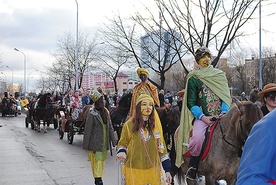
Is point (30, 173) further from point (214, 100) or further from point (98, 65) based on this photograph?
point (98, 65)

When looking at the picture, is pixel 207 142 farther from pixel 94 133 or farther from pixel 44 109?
pixel 44 109

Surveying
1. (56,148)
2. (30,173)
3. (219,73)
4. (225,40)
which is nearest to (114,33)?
(225,40)

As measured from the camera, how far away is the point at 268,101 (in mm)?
5492

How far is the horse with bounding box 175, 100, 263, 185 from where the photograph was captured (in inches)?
203

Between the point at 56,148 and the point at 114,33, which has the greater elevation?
the point at 114,33

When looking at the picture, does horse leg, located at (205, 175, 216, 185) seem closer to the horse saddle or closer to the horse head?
the horse saddle

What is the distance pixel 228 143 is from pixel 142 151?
122 centimetres

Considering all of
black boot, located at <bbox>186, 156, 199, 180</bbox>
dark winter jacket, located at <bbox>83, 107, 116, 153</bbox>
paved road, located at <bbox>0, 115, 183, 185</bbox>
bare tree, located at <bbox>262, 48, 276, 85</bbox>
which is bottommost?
paved road, located at <bbox>0, 115, 183, 185</bbox>

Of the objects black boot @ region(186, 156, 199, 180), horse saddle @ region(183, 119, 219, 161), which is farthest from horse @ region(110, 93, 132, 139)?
horse saddle @ region(183, 119, 219, 161)

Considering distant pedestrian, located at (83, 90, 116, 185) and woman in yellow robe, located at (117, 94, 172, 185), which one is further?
distant pedestrian, located at (83, 90, 116, 185)

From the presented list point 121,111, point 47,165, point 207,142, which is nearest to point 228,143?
point 207,142

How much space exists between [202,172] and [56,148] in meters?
9.68

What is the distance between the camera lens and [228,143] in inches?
212

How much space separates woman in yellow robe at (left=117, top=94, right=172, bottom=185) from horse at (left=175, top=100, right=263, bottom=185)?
78 centimetres
